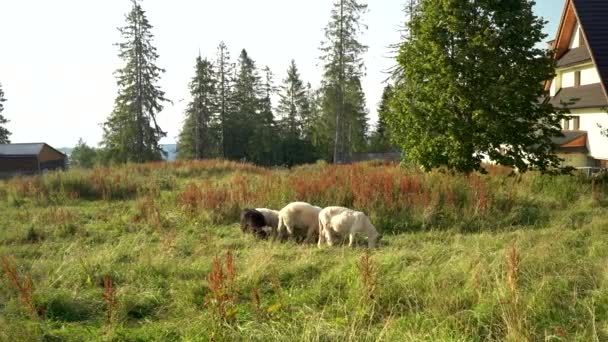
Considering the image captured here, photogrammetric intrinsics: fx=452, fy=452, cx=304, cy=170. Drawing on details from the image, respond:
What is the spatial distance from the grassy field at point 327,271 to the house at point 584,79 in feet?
41.1

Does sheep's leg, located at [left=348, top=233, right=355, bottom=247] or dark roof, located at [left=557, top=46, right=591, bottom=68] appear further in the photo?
dark roof, located at [left=557, top=46, right=591, bottom=68]

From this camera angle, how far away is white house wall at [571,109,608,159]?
931 inches

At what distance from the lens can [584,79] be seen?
2609cm

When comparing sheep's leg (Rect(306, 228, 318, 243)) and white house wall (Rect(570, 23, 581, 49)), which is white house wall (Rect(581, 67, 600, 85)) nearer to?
white house wall (Rect(570, 23, 581, 49))

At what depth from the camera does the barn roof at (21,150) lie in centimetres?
4212

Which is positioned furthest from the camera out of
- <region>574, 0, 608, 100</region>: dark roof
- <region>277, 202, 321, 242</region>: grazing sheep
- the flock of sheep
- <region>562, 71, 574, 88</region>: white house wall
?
<region>562, 71, 574, 88</region>: white house wall

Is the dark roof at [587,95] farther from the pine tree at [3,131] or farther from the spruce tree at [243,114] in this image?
the pine tree at [3,131]

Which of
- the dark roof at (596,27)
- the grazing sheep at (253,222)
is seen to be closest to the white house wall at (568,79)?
the dark roof at (596,27)

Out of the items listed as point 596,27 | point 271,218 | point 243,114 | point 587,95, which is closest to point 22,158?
point 243,114

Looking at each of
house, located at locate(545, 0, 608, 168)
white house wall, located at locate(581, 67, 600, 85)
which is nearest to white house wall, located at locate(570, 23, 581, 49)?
house, located at locate(545, 0, 608, 168)

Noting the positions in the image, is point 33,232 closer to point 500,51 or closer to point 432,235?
point 432,235

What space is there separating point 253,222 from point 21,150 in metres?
42.6

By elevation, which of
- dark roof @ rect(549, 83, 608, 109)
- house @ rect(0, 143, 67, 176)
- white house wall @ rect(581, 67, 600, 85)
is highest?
white house wall @ rect(581, 67, 600, 85)

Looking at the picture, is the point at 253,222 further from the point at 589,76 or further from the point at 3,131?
the point at 3,131
